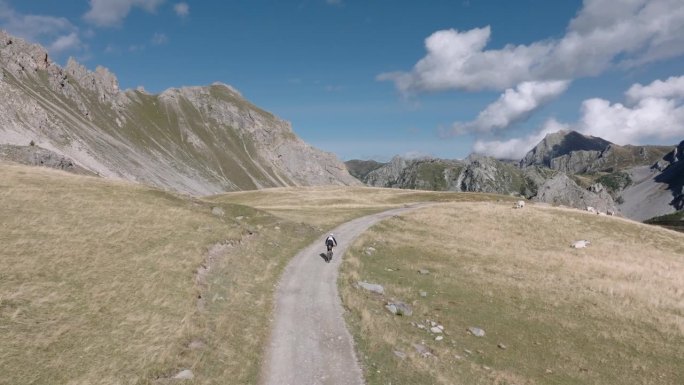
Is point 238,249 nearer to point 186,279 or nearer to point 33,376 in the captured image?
point 186,279

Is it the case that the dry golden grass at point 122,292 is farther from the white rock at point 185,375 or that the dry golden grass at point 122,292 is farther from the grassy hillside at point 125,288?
the white rock at point 185,375

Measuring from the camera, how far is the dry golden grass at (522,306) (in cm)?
1883

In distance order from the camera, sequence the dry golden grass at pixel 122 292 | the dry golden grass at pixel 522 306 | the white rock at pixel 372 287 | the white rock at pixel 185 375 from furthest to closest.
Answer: the white rock at pixel 372 287, the dry golden grass at pixel 522 306, the dry golden grass at pixel 122 292, the white rock at pixel 185 375

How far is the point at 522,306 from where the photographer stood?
27.3 m

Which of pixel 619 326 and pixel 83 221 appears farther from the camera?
pixel 83 221

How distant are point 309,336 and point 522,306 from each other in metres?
15.3

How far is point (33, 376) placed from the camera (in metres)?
13.4

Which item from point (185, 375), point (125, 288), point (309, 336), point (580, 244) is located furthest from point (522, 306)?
point (580, 244)

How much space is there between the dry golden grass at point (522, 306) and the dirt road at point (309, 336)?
0.85 m

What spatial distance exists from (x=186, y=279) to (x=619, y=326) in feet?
80.6

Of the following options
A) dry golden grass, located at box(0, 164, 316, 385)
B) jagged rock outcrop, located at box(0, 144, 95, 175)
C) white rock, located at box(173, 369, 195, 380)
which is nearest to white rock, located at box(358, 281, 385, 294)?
dry golden grass, located at box(0, 164, 316, 385)

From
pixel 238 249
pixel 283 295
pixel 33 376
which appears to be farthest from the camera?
pixel 238 249

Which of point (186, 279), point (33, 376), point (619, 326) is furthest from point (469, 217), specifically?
point (33, 376)

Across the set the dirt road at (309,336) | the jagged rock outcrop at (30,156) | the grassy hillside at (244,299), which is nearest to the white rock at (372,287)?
the grassy hillside at (244,299)
